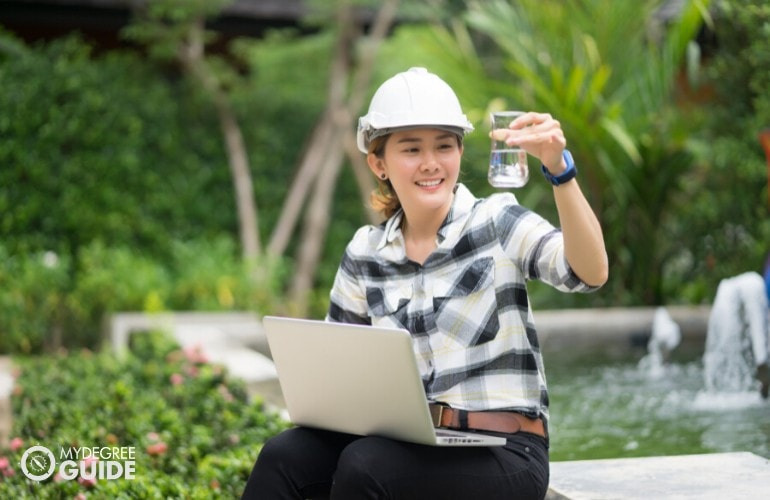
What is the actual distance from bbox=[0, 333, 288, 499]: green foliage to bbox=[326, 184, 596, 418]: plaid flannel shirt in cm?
85

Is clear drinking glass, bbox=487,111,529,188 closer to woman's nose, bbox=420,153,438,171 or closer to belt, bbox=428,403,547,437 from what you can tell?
woman's nose, bbox=420,153,438,171

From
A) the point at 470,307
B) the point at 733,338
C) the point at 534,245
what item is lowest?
the point at 733,338

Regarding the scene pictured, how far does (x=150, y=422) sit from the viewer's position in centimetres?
394

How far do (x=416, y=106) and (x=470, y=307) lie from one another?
0.42 m

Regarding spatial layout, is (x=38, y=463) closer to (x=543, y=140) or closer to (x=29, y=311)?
(x=543, y=140)

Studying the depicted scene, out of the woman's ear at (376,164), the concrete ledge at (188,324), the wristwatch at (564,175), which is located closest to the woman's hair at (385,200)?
the woman's ear at (376,164)

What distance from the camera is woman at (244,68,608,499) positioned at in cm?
212

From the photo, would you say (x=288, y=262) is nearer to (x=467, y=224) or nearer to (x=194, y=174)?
(x=194, y=174)

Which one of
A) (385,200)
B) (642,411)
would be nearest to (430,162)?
(385,200)

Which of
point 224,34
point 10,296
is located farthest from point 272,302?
point 224,34

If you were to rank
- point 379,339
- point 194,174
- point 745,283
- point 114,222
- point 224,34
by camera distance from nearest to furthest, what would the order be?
point 379,339 → point 745,283 → point 114,222 → point 194,174 → point 224,34

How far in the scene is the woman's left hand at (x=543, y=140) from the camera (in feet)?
6.87

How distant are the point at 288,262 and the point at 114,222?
1519 mm

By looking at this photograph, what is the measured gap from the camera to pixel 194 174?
944cm
